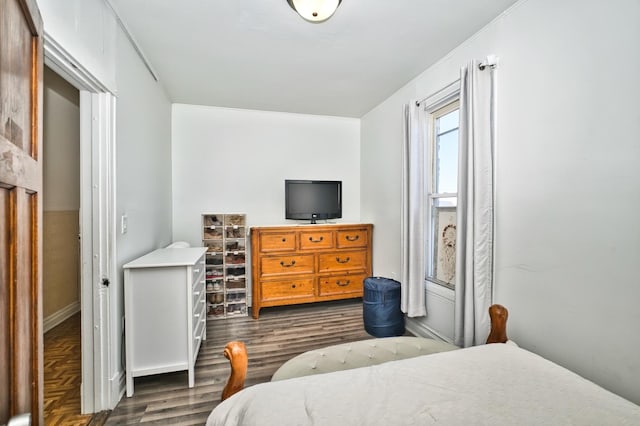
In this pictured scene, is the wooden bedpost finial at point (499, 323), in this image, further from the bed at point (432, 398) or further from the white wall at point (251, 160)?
the white wall at point (251, 160)

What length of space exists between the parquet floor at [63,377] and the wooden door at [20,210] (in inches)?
51.6

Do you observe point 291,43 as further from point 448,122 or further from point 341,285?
point 341,285

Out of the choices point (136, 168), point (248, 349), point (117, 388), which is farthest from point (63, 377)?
point (136, 168)

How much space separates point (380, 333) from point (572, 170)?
2.09 m

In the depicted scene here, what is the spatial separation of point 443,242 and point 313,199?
5.94 ft

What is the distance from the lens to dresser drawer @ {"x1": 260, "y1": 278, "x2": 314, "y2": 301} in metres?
3.35

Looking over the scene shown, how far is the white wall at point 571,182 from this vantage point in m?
1.32

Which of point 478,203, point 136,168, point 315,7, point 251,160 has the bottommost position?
point 478,203

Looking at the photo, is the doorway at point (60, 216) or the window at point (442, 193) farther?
the doorway at point (60, 216)

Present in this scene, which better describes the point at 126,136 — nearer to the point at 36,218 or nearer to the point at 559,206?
the point at 36,218

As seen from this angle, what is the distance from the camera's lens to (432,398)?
38.5 inches

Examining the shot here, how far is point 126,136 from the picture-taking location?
6.78ft

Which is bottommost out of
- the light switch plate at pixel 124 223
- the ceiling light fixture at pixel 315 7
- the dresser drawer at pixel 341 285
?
the dresser drawer at pixel 341 285

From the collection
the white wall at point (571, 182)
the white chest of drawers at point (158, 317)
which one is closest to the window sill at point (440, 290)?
the white wall at point (571, 182)
